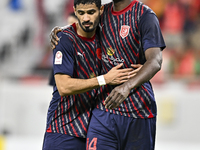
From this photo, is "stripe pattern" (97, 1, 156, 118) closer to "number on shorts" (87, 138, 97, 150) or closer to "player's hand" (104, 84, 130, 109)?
"number on shorts" (87, 138, 97, 150)

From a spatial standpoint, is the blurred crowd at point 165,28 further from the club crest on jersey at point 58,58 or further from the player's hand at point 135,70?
the club crest on jersey at point 58,58

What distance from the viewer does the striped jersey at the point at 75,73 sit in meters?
3.67

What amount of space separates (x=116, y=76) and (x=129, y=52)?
282 mm

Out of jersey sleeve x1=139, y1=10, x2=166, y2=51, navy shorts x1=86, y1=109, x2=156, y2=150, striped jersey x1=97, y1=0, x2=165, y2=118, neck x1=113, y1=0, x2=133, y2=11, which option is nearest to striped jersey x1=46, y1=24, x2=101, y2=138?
striped jersey x1=97, y1=0, x2=165, y2=118

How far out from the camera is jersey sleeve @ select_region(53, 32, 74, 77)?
3.63 metres

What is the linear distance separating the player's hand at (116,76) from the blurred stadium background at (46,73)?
332cm

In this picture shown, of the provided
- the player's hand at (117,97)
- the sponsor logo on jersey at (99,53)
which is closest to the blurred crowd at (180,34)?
the sponsor logo on jersey at (99,53)

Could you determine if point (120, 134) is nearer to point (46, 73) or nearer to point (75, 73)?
point (75, 73)

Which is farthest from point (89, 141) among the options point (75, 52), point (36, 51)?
point (36, 51)

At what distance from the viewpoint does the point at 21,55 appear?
28.8ft

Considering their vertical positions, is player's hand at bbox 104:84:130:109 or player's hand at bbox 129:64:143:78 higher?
player's hand at bbox 129:64:143:78

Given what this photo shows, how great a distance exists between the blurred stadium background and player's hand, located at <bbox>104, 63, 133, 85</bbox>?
3323 mm

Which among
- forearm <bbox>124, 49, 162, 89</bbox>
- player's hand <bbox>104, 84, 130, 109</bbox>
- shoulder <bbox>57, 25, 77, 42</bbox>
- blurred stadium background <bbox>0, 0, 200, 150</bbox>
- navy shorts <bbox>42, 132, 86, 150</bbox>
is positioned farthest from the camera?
blurred stadium background <bbox>0, 0, 200, 150</bbox>

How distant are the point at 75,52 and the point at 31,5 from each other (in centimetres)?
589
